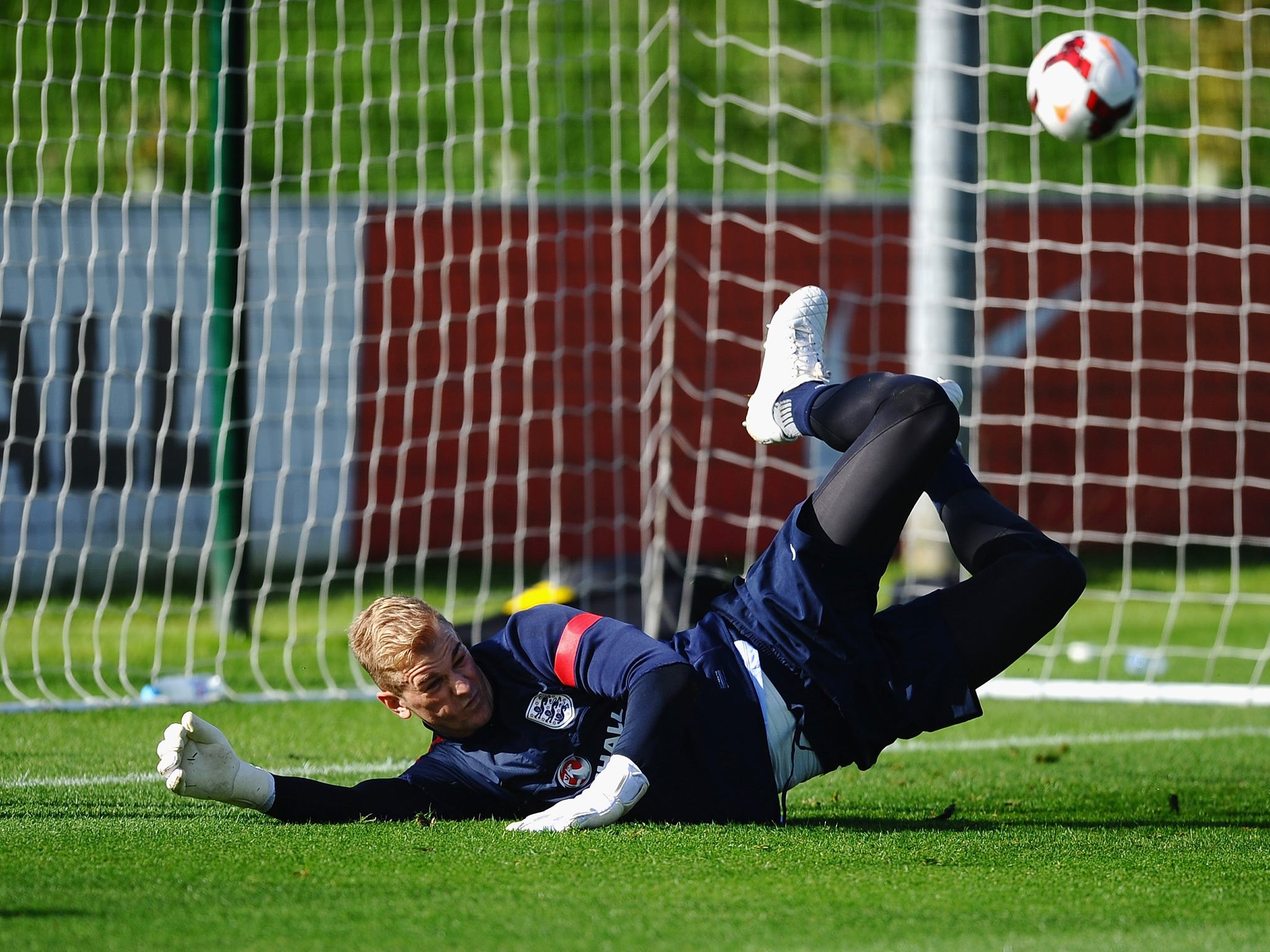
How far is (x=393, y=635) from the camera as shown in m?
3.54

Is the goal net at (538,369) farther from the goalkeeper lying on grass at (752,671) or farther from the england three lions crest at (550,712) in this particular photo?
the england three lions crest at (550,712)

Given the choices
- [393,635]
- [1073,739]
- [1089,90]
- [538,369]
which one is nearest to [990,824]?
[393,635]

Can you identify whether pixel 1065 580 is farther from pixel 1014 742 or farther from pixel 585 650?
pixel 1014 742

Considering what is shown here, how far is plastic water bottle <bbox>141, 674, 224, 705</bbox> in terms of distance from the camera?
20.7 feet

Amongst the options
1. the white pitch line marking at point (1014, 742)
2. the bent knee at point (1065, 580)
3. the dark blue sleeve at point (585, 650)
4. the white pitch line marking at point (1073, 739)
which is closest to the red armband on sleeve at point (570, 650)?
the dark blue sleeve at point (585, 650)

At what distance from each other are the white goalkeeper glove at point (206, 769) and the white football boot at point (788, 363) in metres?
1.67

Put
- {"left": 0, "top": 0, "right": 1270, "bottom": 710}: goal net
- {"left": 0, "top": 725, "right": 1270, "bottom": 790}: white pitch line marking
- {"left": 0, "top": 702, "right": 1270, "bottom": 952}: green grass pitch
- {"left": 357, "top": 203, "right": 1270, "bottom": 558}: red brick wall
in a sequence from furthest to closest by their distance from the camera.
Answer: {"left": 357, "top": 203, "right": 1270, "bottom": 558}: red brick wall < {"left": 0, "top": 0, "right": 1270, "bottom": 710}: goal net < {"left": 0, "top": 725, "right": 1270, "bottom": 790}: white pitch line marking < {"left": 0, "top": 702, "right": 1270, "bottom": 952}: green grass pitch

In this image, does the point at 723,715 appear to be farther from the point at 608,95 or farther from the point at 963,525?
the point at 608,95

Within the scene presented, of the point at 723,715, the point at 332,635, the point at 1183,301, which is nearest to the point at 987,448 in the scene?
the point at 1183,301

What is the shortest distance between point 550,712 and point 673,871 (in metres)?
0.65

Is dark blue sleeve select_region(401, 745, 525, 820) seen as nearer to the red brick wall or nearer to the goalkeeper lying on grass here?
the goalkeeper lying on grass

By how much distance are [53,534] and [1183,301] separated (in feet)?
28.5

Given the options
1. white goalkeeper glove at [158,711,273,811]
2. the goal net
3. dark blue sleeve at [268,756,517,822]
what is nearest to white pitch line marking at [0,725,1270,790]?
the goal net

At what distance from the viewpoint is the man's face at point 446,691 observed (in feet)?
11.7
